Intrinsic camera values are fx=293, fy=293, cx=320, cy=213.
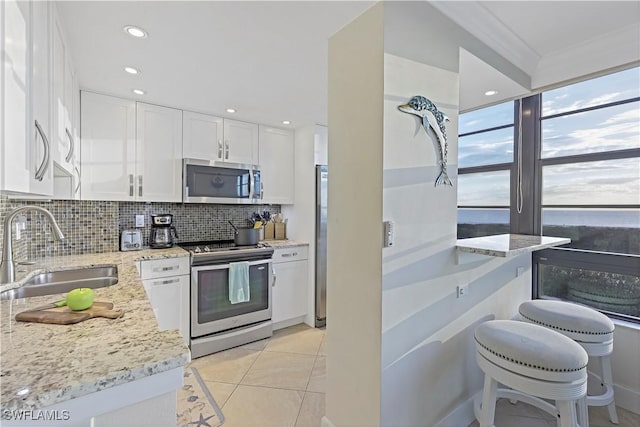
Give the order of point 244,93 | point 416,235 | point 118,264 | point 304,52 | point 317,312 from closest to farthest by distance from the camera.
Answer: point 416,235, point 304,52, point 118,264, point 244,93, point 317,312

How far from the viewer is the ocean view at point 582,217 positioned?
6.80 feet

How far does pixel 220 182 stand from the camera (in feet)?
10.4

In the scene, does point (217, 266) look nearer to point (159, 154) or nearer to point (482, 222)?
point (159, 154)

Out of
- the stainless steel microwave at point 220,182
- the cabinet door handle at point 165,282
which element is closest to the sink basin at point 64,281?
the cabinet door handle at point 165,282

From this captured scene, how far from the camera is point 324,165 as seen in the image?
3461mm

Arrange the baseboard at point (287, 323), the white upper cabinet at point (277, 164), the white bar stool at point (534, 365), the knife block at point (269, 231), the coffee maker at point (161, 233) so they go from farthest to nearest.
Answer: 1. the knife block at point (269, 231)
2. the white upper cabinet at point (277, 164)
3. the baseboard at point (287, 323)
4. the coffee maker at point (161, 233)
5. the white bar stool at point (534, 365)

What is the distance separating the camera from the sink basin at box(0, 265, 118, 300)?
5.15 ft

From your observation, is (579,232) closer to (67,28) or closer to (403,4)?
(403,4)

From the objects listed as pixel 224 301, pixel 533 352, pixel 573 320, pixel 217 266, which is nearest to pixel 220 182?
pixel 217 266

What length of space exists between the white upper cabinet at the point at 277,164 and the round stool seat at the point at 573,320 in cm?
268

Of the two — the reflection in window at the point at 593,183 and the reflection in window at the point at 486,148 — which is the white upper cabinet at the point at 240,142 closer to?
the reflection in window at the point at 486,148

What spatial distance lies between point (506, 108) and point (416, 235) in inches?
76.9

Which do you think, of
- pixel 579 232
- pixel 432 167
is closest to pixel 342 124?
pixel 432 167

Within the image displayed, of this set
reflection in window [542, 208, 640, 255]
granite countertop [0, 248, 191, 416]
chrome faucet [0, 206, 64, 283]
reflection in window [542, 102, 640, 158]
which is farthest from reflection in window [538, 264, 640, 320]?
chrome faucet [0, 206, 64, 283]
